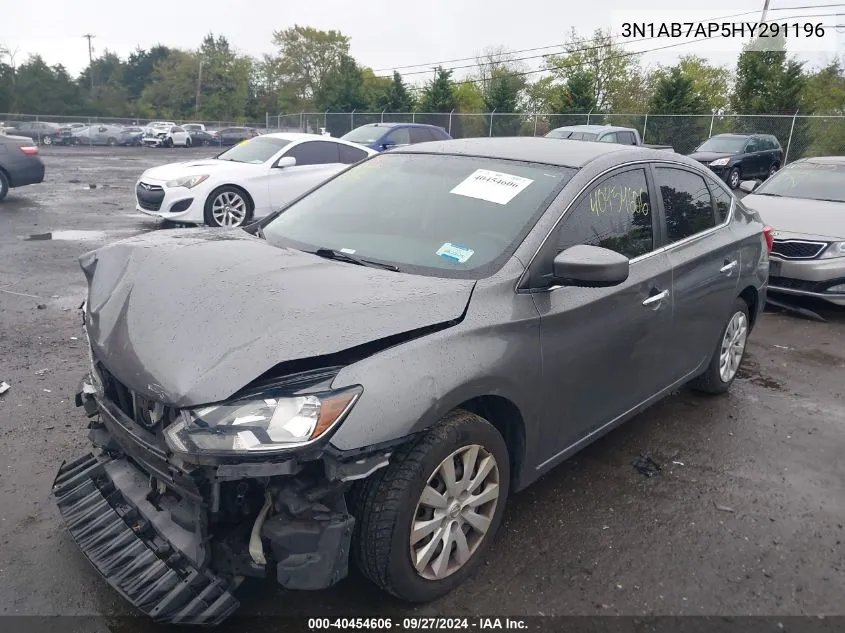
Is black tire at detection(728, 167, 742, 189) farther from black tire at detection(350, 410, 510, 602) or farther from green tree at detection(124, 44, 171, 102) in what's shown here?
green tree at detection(124, 44, 171, 102)

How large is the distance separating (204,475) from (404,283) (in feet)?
3.47

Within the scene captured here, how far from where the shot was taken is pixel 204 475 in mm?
2148

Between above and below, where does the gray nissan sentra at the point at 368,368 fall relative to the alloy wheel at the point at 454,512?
above

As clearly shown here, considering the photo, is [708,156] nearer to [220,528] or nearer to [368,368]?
[368,368]

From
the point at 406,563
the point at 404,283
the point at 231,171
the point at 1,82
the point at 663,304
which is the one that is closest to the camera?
the point at 406,563

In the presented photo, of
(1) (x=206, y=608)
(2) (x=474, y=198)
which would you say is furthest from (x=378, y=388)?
(2) (x=474, y=198)

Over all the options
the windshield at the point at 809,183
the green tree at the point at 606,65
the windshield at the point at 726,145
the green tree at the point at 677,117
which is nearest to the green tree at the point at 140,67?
the green tree at the point at 606,65

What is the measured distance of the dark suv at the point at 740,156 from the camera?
723 inches

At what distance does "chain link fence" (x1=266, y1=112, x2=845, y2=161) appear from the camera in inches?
865

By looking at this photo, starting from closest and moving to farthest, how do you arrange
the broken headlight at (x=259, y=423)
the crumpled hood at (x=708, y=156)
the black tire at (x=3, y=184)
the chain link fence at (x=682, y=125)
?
the broken headlight at (x=259, y=423), the black tire at (x=3, y=184), the crumpled hood at (x=708, y=156), the chain link fence at (x=682, y=125)

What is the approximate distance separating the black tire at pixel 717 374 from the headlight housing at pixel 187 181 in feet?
25.6

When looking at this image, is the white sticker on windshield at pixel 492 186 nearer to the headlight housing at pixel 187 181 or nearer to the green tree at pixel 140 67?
the headlight housing at pixel 187 181

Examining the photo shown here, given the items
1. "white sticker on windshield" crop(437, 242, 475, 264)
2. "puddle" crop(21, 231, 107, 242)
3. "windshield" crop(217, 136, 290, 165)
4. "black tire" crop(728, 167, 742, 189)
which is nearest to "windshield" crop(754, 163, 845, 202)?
"white sticker on windshield" crop(437, 242, 475, 264)

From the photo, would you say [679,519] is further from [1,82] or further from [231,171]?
[1,82]
